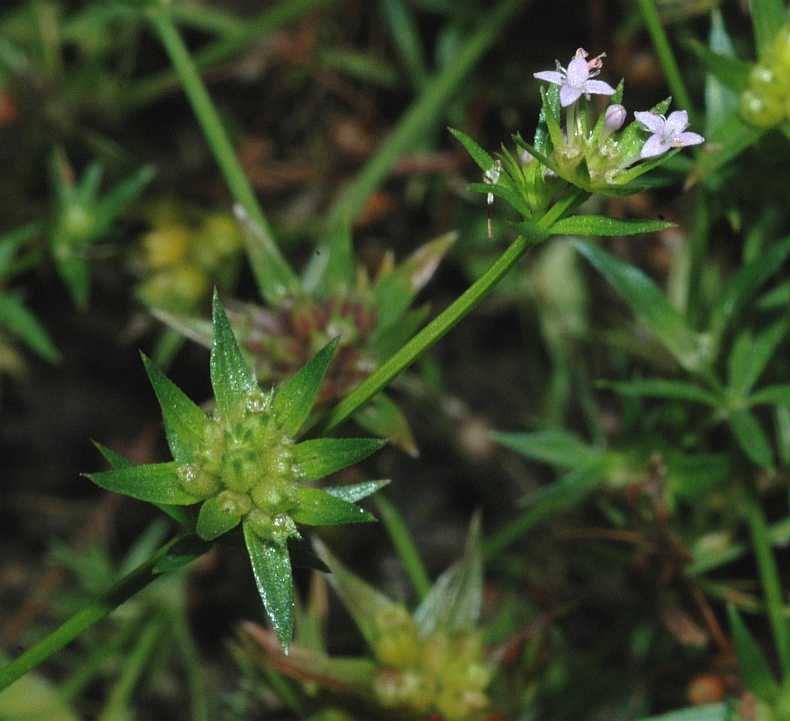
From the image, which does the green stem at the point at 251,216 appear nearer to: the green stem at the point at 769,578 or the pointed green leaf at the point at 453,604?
the pointed green leaf at the point at 453,604

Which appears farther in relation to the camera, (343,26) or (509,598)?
(343,26)

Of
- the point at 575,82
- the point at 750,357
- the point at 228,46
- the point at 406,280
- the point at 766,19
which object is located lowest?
the point at 750,357

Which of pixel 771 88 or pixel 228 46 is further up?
pixel 228 46

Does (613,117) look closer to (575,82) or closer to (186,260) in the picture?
(575,82)

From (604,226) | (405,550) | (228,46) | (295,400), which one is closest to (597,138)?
(604,226)

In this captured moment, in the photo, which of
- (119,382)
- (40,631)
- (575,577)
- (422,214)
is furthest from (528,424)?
(40,631)

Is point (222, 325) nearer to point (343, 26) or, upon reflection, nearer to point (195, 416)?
point (195, 416)

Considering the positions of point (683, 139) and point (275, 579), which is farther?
point (275, 579)
